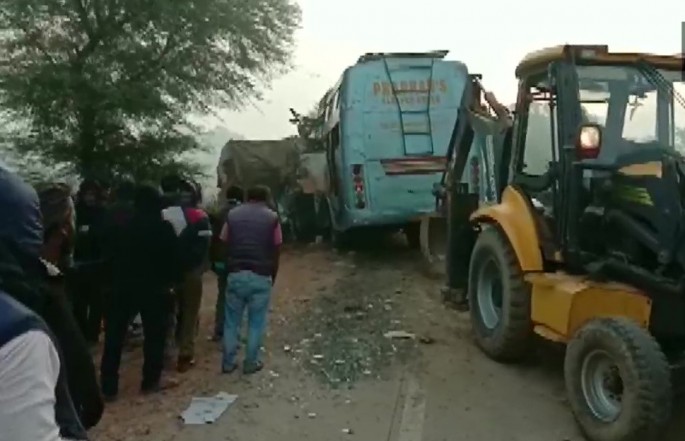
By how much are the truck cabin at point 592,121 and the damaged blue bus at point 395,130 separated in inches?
228

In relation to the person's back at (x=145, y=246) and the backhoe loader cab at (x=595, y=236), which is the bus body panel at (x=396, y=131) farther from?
the person's back at (x=145, y=246)

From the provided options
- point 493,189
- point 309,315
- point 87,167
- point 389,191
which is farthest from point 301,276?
point 87,167

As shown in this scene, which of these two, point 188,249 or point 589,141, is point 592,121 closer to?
point 589,141

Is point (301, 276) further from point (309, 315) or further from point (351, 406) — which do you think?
point (351, 406)

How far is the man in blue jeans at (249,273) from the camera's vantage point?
6.79m

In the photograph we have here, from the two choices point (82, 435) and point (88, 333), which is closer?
point (82, 435)

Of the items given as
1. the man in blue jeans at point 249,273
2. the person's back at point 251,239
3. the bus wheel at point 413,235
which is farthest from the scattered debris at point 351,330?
the bus wheel at point 413,235

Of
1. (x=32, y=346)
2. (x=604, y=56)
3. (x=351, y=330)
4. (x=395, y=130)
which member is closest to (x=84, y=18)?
(x=395, y=130)

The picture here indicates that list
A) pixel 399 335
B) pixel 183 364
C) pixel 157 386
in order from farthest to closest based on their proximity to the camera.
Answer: pixel 399 335 → pixel 183 364 → pixel 157 386

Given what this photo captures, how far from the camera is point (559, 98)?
6.00 m

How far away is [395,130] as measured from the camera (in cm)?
1214

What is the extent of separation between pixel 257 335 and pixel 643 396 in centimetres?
312

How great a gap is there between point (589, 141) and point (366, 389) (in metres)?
2.37

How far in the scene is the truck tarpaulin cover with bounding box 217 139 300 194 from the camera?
15.6m
